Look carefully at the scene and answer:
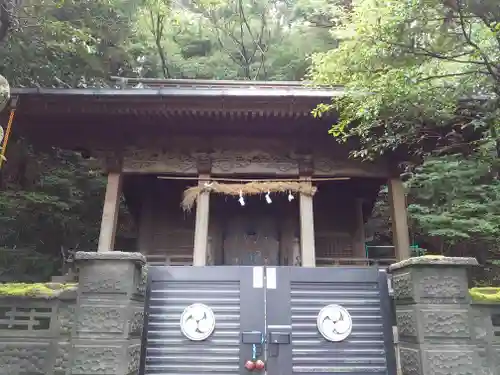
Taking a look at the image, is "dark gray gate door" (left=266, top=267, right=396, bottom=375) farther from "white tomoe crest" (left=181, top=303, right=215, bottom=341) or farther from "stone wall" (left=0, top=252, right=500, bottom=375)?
"white tomoe crest" (left=181, top=303, right=215, bottom=341)

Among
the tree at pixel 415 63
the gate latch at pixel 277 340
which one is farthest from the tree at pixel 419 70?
the gate latch at pixel 277 340

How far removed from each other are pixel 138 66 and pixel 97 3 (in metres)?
7.51

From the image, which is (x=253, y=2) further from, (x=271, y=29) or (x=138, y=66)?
(x=138, y=66)

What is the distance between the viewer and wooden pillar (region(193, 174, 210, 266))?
7.92 meters

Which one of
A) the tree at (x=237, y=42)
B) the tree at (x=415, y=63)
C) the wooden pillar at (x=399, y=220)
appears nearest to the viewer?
the tree at (x=415, y=63)

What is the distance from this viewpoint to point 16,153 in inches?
450

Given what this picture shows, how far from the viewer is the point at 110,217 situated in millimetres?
8195

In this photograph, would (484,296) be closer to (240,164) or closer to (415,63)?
(415,63)

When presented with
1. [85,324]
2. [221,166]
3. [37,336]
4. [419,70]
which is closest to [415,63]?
[419,70]

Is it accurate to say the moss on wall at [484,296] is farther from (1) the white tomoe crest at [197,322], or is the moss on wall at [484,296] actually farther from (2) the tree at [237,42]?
(2) the tree at [237,42]

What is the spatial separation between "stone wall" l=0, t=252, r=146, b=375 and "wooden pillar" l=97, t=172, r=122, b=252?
12.8 ft

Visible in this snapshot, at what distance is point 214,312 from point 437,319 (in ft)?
7.05

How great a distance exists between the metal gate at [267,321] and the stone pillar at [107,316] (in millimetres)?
343

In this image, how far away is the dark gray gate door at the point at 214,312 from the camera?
399 centimetres
